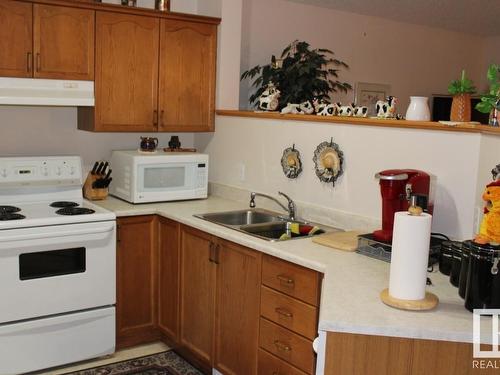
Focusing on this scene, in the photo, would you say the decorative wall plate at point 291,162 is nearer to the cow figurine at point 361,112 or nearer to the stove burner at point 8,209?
the cow figurine at point 361,112

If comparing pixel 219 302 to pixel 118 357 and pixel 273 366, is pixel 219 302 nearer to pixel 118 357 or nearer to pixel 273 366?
pixel 273 366

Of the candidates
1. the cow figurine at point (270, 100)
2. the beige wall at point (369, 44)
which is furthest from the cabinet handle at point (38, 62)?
the beige wall at point (369, 44)

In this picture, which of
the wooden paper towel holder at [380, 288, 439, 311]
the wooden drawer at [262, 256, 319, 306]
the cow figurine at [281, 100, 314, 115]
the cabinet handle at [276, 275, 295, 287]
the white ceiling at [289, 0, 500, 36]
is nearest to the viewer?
the wooden paper towel holder at [380, 288, 439, 311]

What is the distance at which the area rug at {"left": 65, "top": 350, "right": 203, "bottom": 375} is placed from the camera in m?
3.38

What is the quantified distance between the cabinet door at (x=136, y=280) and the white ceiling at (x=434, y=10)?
8.12 ft

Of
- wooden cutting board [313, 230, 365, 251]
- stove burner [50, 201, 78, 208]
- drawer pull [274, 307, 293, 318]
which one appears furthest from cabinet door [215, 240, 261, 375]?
stove burner [50, 201, 78, 208]

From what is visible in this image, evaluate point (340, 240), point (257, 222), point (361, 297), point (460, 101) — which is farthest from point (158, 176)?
point (361, 297)

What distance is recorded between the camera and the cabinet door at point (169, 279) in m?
3.51

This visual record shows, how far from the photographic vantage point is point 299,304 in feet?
8.50

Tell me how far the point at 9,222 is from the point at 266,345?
1451mm

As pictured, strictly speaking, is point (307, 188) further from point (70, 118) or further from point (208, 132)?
point (70, 118)

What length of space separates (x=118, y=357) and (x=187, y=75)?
73.6 inches

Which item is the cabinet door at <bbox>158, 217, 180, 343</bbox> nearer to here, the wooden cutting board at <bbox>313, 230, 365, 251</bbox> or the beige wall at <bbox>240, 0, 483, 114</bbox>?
the wooden cutting board at <bbox>313, 230, 365, 251</bbox>

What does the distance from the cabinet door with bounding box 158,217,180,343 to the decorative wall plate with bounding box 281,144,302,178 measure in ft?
2.39
